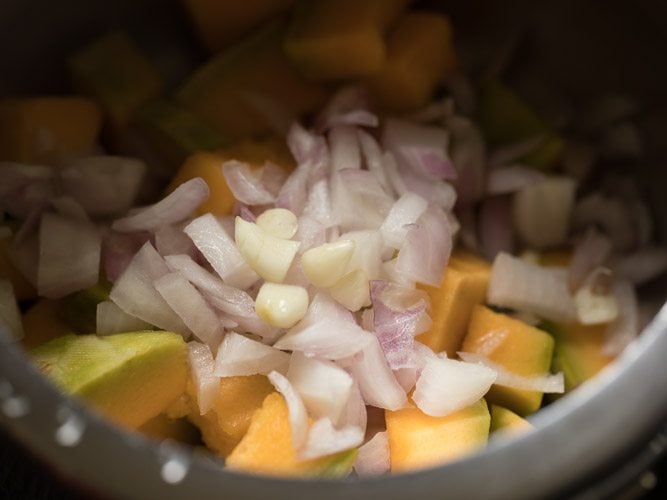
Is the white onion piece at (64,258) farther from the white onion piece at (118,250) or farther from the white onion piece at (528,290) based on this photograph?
the white onion piece at (528,290)

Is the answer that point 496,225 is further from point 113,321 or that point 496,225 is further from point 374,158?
point 113,321

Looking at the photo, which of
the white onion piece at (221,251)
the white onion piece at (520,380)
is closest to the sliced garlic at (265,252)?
the white onion piece at (221,251)

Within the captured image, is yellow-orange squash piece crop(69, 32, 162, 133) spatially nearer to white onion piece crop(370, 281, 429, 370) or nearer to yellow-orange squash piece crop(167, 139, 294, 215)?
yellow-orange squash piece crop(167, 139, 294, 215)

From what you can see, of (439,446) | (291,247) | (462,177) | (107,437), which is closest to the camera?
(107,437)

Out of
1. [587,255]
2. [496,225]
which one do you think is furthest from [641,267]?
[496,225]

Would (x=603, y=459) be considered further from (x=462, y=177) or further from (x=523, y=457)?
(x=462, y=177)

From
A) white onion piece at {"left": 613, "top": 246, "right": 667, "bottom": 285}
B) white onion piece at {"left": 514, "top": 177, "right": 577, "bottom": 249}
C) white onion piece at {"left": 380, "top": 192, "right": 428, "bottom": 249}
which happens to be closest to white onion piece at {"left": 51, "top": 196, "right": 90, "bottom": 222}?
white onion piece at {"left": 380, "top": 192, "right": 428, "bottom": 249}

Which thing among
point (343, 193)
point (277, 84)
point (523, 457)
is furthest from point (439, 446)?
point (277, 84)
